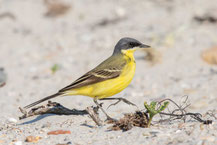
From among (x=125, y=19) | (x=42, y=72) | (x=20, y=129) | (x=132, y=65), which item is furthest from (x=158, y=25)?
(x=20, y=129)

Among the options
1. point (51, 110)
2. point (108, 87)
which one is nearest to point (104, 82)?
point (108, 87)

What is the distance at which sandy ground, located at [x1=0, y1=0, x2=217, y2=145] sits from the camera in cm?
523

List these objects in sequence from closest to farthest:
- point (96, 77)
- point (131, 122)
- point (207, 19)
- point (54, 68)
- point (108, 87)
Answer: point (131, 122) < point (108, 87) < point (96, 77) < point (54, 68) < point (207, 19)

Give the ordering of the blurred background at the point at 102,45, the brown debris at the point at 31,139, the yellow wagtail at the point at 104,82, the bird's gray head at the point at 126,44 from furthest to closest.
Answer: the blurred background at the point at 102,45, the bird's gray head at the point at 126,44, the yellow wagtail at the point at 104,82, the brown debris at the point at 31,139

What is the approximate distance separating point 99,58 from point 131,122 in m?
6.28

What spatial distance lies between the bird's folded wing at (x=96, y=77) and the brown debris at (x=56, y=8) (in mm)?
10174

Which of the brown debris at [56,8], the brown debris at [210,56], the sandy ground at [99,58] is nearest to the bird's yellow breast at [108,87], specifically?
the sandy ground at [99,58]

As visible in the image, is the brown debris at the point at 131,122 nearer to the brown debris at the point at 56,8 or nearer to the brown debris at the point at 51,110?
the brown debris at the point at 51,110

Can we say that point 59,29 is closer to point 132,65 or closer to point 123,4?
point 123,4

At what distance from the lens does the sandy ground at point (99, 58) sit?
206 inches

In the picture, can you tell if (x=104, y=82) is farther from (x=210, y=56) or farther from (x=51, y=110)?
(x=210, y=56)

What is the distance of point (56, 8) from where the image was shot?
16.3 metres

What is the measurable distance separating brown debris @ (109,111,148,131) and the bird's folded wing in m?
1.09

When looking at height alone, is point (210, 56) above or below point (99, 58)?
below
